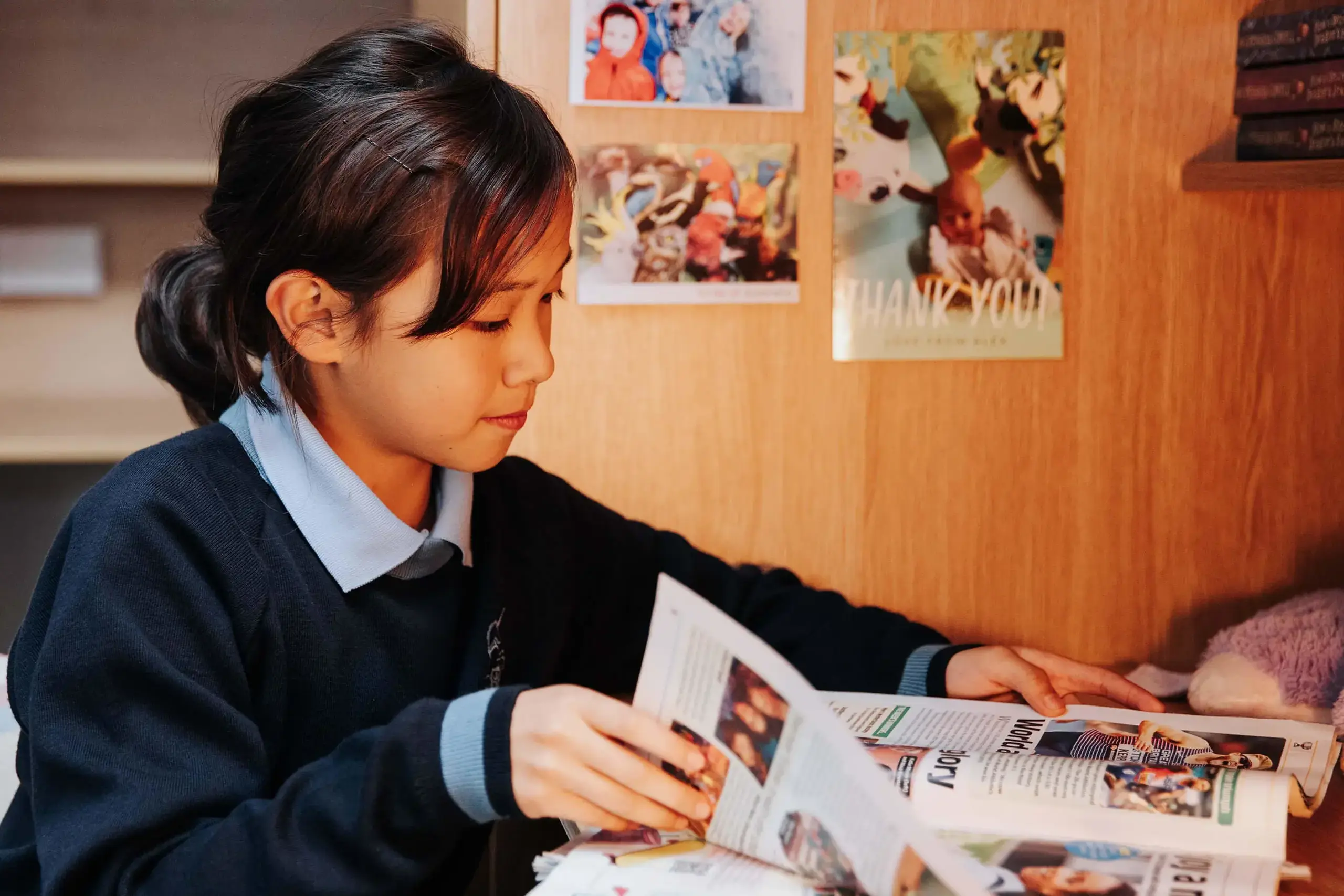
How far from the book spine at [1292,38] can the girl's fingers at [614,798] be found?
30.1 inches

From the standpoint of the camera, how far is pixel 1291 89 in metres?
0.95

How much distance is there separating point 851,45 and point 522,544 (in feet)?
1.71

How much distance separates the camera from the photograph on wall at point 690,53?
1019 millimetres

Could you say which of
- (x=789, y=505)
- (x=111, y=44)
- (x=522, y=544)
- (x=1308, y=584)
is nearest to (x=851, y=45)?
(x=789, y=505)

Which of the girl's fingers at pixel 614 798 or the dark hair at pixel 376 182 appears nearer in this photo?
the girl's fingers at pixel 614 798

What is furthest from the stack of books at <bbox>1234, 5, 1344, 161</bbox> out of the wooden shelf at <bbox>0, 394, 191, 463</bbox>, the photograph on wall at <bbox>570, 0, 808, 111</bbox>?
the wooden shelf at <bbox>0, 394, 191, 463</bbox>

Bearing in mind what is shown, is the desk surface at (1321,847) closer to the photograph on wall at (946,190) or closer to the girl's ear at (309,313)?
the photograph on wall at (946,190)

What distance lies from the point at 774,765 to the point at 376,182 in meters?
0.43

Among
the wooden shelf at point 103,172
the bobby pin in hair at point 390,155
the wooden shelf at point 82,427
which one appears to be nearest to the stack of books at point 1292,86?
the bobby pin in hair at point 390,155

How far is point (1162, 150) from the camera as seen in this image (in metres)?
→ 1.05

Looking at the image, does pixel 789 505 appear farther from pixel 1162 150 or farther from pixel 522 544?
pixel 1162 150

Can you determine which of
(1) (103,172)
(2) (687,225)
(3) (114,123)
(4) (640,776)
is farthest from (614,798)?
(3) (114,123)

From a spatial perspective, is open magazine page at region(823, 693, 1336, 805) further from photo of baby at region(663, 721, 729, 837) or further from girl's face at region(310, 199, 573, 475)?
girl's face at region(310, 199, 573, 475)

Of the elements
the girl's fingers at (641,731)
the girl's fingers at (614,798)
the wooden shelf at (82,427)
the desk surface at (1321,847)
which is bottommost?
the desk surface at (1321,847)
